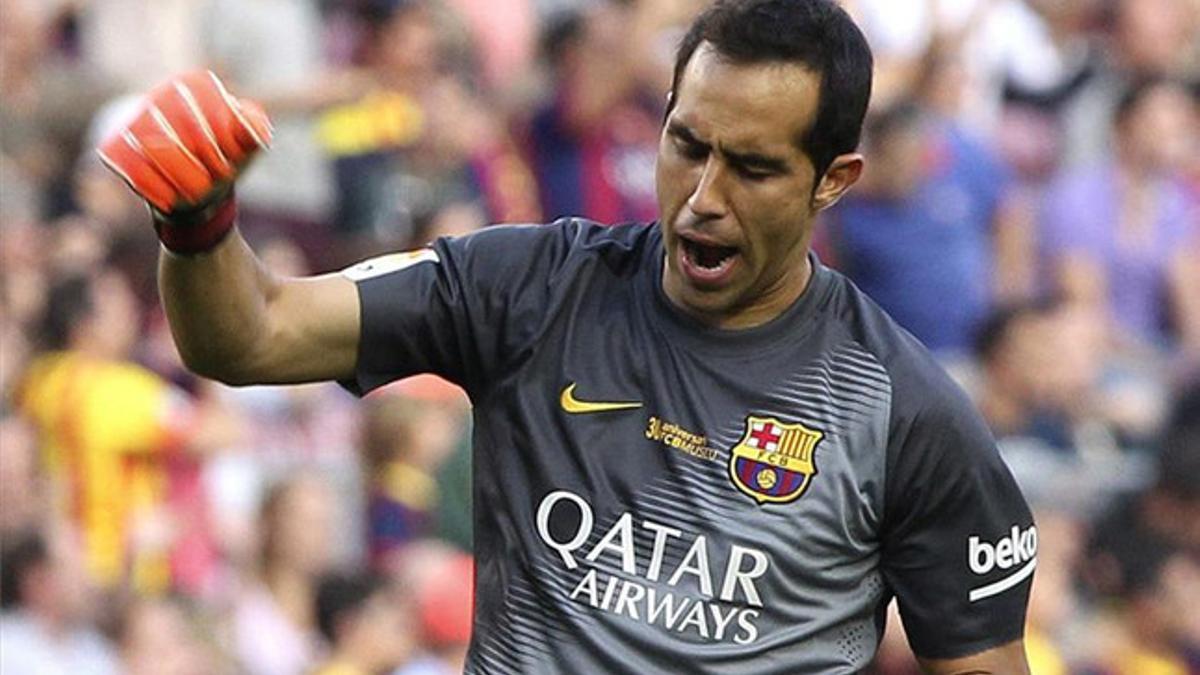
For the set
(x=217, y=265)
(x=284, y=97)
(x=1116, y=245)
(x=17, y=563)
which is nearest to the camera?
(x=217, y=265)

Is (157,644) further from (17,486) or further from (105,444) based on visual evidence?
(105,444)

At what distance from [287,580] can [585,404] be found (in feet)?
13.3

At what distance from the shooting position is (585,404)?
461 cm

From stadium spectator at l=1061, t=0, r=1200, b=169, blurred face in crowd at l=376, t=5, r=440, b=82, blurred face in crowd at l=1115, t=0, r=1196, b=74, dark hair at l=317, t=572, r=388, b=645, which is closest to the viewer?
dark hair at l=317, t=572, r=388, b=645

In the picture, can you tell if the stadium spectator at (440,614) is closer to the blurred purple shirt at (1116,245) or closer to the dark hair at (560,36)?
the dark hair at (560,36)

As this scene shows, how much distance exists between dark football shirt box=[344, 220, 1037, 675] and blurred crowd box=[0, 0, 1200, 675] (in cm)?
339

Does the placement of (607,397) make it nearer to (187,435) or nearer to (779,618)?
(779,618)

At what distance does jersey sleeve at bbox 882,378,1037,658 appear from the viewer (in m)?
4.56

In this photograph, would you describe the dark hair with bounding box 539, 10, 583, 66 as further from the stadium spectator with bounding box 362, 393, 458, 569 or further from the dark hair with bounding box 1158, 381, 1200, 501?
the dark hair with bounding box 1158, 381, 1200, 501

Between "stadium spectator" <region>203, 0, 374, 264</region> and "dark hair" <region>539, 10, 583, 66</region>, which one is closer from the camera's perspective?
"stadium spectator" <region>203, 0, 374, 264</region>

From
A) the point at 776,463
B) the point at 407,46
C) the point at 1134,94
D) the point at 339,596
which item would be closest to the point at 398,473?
the point at 339,596

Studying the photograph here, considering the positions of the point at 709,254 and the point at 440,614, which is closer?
the point at 709,254

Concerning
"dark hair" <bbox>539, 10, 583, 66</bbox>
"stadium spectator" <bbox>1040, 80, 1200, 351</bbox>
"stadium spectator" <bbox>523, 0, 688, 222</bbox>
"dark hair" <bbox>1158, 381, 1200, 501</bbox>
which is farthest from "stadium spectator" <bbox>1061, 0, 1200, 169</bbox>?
"dark hair" <bbox>539, 10, 583, 66</bbox>

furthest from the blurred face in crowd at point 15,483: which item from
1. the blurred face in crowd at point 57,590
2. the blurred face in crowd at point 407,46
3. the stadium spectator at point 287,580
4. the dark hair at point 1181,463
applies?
the dark hair at point 1181,463
